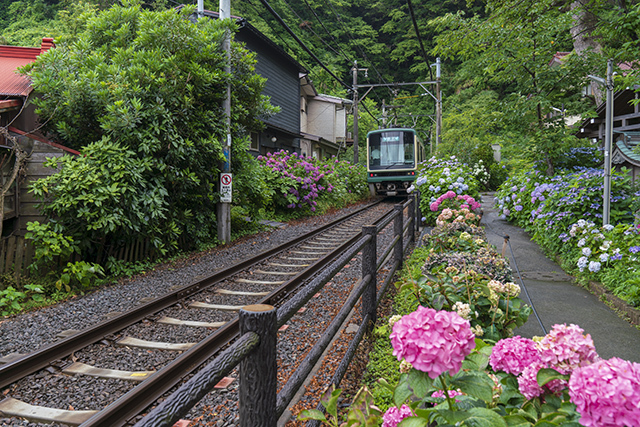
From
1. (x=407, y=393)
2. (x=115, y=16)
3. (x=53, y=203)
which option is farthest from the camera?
(x=115, y=16)

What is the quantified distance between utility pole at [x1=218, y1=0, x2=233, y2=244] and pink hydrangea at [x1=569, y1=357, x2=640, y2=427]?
7.97 m

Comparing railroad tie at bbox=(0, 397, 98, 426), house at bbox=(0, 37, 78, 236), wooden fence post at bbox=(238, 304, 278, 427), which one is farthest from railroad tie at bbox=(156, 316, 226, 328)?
house at bbox=(0, 37, 78, 236)

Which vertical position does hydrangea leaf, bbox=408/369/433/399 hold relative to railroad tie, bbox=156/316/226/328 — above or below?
above

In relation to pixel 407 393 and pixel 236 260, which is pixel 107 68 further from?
pixel 407 393

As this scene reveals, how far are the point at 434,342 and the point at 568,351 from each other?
42 cm

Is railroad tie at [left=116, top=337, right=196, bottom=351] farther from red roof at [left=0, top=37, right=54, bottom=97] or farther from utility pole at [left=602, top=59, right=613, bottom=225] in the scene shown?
red roof at [left=0, top=37, right=54, bottom=97]

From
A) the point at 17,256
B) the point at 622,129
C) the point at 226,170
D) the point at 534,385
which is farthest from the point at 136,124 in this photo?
the point at 622,129

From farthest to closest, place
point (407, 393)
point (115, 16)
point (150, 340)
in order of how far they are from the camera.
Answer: point (115, 16) < point (150, 340) < point (407, 393)

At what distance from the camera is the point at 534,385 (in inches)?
50.9

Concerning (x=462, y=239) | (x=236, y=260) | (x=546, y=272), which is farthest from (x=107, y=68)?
(x=546, y=272)

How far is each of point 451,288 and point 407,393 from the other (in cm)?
172

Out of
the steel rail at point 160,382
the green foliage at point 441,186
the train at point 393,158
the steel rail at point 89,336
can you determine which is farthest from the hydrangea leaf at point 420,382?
the train at point 393,158

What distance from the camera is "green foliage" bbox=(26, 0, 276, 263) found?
5895 mm

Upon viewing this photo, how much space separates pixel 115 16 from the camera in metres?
8.00
